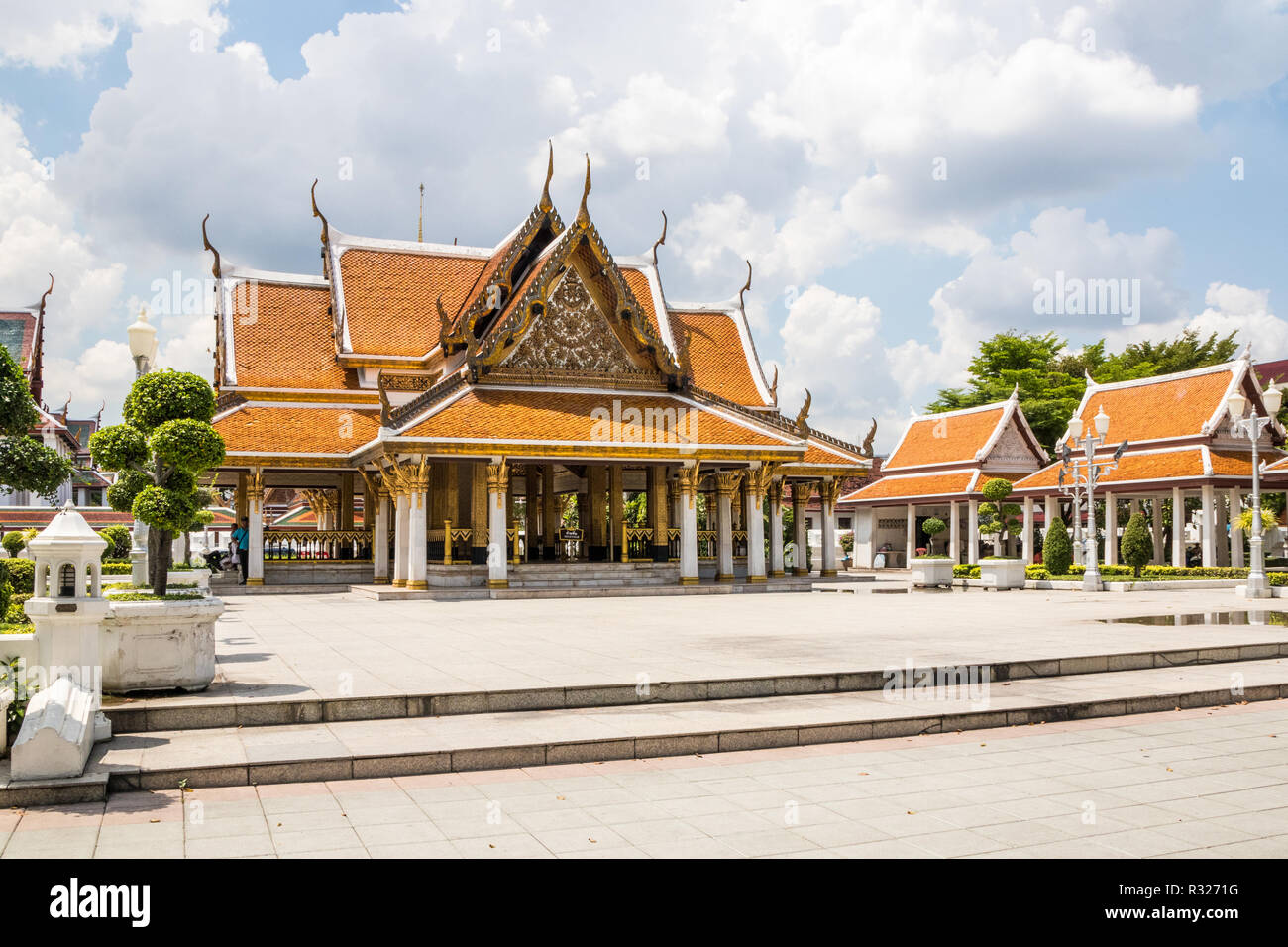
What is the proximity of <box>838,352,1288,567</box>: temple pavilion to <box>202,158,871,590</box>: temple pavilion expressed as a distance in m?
11.3

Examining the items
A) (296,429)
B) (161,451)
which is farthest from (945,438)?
(161,451)

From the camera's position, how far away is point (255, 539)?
23.4 metres

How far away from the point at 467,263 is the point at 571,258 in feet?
22.7

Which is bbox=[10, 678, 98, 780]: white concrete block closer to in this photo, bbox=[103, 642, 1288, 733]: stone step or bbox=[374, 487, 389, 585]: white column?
bbox=[103, 642, 1288, 733]: stone step

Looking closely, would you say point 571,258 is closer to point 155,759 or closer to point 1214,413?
point 155,759

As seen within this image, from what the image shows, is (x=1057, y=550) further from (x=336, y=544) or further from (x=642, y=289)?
(x=336, y=544)

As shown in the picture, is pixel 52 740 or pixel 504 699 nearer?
pixel 52 740

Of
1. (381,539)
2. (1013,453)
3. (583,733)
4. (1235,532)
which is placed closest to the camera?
(583,733)

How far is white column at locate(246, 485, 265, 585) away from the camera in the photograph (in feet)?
76.4

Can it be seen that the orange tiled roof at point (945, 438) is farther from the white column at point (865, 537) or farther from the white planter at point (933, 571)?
the white planter at point (933, 571)

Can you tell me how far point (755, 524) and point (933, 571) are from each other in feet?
18.1

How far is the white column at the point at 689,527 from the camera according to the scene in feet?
75.1

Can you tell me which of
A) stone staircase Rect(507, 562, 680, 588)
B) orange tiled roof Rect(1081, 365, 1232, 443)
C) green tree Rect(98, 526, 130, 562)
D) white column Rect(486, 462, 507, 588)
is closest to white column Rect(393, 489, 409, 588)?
white column Rect(486, 462, 507, 588)

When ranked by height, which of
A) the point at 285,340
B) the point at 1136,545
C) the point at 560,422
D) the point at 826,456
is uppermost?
the point at 285,340
